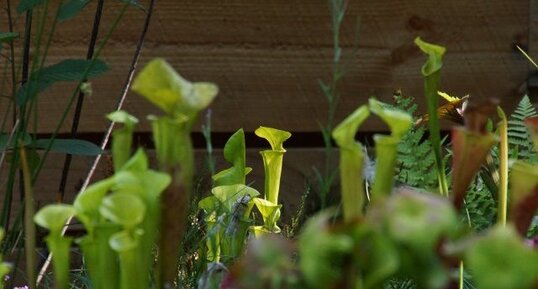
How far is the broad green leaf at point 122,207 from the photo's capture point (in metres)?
0.52

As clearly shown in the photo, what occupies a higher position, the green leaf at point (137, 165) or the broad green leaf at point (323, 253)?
the broad green leaf at point (323, 253)

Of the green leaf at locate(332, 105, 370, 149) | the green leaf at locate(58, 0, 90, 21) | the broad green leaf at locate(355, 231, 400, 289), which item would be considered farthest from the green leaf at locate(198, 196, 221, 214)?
the broad green leaf at locate(355, 231, 400, 289)

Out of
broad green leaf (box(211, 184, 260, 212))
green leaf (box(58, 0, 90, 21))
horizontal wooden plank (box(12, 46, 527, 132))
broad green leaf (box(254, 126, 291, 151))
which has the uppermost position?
green leaf (box(58, 0, 90, 21))

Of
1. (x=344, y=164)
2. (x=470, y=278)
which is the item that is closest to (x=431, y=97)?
(x=344, y=164)

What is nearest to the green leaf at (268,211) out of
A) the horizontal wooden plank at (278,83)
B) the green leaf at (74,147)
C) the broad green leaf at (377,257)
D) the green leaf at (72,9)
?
the green leaf at (74,147)

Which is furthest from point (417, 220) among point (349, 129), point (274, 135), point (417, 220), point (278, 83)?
point (278, 83)

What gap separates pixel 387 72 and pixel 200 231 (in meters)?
0.91

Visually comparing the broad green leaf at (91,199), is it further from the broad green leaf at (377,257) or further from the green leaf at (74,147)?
the green leaf at (74,147)

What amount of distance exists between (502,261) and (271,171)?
0.55 metres

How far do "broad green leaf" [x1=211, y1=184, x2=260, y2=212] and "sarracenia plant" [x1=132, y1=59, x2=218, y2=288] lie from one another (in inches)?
12.4

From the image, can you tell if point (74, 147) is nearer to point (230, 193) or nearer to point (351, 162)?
point (230, 193)

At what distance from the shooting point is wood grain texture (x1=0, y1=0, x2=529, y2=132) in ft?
6.69

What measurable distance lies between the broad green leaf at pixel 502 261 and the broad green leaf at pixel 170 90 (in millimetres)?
214

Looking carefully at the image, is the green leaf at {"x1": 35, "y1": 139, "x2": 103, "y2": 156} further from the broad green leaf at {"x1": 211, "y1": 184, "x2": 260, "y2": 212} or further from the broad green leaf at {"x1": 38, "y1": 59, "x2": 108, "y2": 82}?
the broad green leaf at {"x1": 211, "y1": 184, "x2": 260, "y2": 212}
